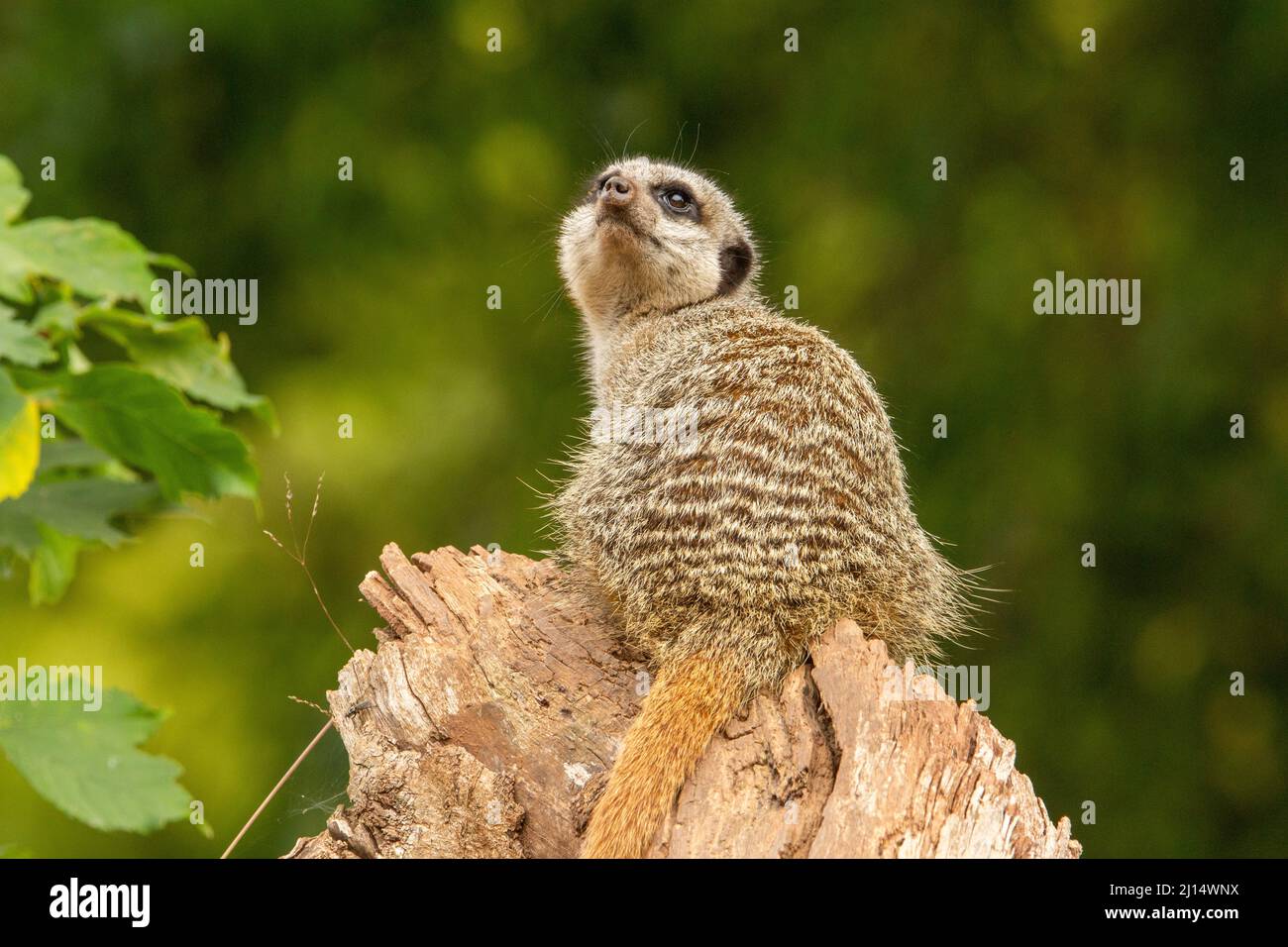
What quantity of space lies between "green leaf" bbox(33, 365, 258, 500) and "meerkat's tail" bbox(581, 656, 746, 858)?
221 centimetres

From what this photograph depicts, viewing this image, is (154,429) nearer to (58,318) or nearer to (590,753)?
(58,318)

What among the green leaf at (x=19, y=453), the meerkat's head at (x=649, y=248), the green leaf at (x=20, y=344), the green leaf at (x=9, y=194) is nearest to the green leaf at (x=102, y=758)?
the green leaf at (x=19, y=453)

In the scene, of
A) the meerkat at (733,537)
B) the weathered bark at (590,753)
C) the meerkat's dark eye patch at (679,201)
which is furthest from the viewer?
the meerkat's dark eye patch at (679,201)

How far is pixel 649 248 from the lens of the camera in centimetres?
540

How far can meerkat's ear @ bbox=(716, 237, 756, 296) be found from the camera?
18.8 feet

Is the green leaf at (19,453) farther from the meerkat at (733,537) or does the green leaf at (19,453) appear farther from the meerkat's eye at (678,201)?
the meerkat's eye at (678,201)

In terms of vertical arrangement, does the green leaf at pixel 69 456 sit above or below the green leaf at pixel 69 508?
above

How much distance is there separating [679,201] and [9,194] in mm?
4629

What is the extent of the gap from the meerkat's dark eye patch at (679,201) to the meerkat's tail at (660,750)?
2.49m

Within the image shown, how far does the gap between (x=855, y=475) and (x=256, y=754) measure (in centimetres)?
448

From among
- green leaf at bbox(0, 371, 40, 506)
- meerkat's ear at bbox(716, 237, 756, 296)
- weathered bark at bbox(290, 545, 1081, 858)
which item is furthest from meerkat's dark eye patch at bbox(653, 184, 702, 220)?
green leaf at bbox(0, 371, 40, 506)

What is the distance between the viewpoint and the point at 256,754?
7.29 m

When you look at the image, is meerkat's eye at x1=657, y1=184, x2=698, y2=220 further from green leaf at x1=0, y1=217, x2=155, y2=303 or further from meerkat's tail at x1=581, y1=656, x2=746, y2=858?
green leaf at x1=0, y1=217, x2=155, y2=303

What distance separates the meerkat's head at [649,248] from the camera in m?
5.40
